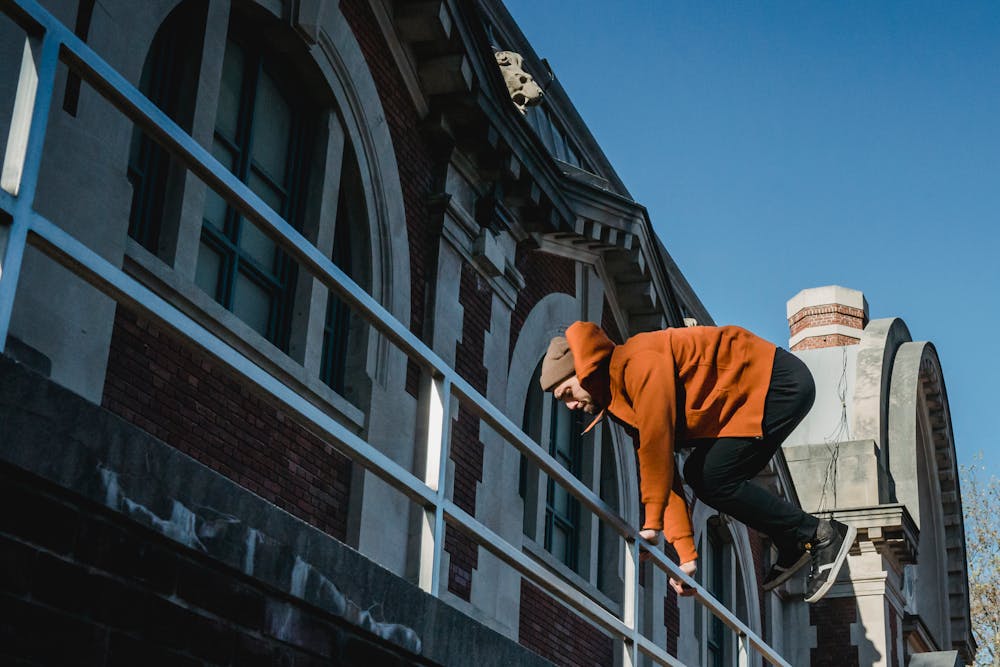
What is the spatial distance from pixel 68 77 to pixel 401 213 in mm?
3764

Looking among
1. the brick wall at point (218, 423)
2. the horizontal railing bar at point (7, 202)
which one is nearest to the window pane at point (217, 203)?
the brick wall at point (218, 423)

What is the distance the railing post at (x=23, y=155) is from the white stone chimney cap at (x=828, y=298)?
26.6 m

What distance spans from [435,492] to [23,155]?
2209mm

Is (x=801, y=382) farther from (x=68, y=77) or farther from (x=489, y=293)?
(x=489, y=293)

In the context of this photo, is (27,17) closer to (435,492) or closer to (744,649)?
(435,492)

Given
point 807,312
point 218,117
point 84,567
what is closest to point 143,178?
point 218,117

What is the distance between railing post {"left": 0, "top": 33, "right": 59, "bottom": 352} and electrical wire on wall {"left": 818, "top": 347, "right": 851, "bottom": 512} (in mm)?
18221

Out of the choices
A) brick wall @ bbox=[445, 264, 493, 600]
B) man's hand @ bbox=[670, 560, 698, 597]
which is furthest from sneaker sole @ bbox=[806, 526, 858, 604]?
brick wall @ bbox=[445, 264, 493, 600]

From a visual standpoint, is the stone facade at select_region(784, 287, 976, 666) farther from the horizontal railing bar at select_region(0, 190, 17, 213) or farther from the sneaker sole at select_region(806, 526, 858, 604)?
the horizontal railing bar at select_region(0, 190, 17, 213)

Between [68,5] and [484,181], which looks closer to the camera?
[68,5]

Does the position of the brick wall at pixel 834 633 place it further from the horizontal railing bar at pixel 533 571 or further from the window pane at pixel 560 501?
the horizontal railing bar at pixel 533 571

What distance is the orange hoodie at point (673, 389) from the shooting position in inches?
248

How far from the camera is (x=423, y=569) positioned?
203 inches

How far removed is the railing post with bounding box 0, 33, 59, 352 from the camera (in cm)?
333
